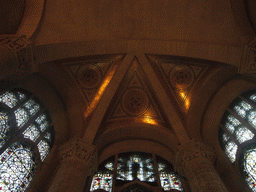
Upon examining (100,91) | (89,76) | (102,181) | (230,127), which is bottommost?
(102,181)

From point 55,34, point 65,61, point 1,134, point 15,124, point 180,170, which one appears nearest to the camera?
point 1,134

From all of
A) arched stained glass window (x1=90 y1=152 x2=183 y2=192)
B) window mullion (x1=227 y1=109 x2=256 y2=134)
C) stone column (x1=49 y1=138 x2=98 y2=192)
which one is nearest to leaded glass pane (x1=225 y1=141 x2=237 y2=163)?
window mullion (x1=227 y1=109 x2=256 y2=134)

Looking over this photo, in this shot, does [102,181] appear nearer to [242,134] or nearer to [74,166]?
[74,166]

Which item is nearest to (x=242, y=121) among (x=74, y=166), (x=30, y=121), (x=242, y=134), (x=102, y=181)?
(x=242, y=134)

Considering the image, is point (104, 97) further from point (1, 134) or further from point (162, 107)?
point (1, 134)

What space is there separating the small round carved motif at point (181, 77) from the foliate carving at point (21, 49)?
221 inches

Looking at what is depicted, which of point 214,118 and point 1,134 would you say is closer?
point 1,134

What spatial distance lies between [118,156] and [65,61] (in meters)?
4.52

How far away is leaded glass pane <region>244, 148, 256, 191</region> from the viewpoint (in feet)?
18.3

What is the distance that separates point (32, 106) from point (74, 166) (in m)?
2.87

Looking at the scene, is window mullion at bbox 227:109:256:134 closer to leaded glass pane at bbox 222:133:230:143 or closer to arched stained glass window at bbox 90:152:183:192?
leaded glass pane at bbox 222:133:230:143

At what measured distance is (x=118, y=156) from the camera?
26.9 feet

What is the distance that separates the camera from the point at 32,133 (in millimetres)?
6438

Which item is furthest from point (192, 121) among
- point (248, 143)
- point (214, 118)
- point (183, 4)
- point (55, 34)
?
point (55, 34)
